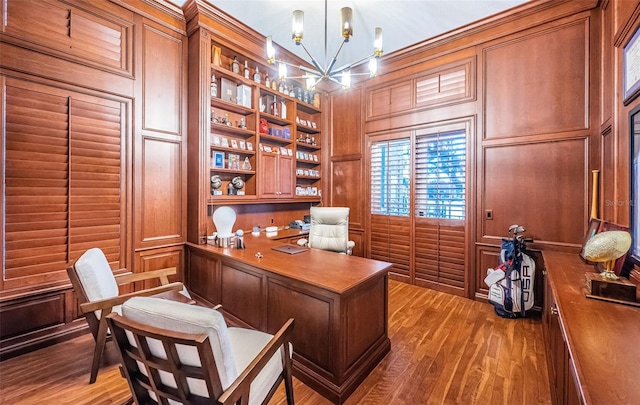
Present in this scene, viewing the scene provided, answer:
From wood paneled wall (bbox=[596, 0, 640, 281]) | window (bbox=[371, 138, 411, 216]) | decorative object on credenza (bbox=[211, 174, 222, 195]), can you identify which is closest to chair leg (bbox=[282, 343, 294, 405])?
wood paneled wall (bbox=[596, 0, 640, 281])

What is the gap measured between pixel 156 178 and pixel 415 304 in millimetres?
3373

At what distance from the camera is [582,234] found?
285cm

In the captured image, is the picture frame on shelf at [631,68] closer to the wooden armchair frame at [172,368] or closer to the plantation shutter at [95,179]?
the wooden armchair frame at [172,368]

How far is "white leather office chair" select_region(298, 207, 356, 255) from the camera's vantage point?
129 inches

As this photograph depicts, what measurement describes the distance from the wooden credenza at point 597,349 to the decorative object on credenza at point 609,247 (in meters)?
0.19

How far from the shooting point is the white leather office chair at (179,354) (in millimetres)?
993

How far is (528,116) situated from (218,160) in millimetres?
3728

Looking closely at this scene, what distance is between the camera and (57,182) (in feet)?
7.89

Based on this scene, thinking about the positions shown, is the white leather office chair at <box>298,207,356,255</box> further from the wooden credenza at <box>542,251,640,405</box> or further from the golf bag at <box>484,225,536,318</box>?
the wooden credenza at <box>542,251,640,405</box>

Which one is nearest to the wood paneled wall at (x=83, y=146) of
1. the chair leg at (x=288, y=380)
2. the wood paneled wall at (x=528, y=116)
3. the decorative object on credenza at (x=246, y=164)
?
the decorative object on credenza at (x=246, y=164)

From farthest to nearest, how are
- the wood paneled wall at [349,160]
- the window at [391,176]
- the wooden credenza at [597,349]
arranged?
the wood paneled wall at [349,160], the window at [391,176], the wooden credenza at [597,349]

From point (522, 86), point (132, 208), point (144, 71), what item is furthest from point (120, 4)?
point (522, 86)

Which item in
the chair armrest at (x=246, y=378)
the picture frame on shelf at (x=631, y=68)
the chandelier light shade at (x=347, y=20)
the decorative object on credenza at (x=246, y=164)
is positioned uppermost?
the chandelier light shade at (x=347, y=20)

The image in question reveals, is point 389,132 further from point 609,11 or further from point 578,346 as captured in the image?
point 578,346
